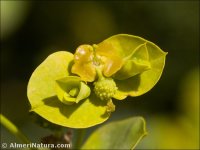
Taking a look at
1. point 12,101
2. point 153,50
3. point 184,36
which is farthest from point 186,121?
point 153,50

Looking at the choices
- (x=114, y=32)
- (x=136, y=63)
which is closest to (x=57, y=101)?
(x=136, y=63)

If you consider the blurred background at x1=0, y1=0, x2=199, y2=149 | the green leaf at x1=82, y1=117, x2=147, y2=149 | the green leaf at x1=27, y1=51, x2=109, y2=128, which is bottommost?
the blurred background at x1=0, y1=0, x2=199, y2=149

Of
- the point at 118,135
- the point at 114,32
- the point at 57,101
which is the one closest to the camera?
the point at 57,101

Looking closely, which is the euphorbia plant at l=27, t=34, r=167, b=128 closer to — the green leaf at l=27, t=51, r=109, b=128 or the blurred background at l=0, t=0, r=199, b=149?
the green leaf at l=27, t=51, r=109, b=128

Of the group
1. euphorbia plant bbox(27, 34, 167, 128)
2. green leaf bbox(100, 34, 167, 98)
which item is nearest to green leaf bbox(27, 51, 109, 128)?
euphorbia plant bbox(27, 34, 167, 128)

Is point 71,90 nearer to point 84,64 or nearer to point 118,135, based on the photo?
point 84,64

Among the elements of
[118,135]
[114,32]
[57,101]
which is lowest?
[114,32]
